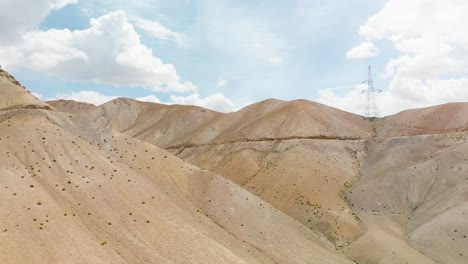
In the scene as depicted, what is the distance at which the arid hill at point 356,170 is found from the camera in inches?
2267

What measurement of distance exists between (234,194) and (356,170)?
116 feet

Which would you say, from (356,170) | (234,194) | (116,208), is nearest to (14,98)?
(116,208)

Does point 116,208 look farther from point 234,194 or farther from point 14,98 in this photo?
point 14,98

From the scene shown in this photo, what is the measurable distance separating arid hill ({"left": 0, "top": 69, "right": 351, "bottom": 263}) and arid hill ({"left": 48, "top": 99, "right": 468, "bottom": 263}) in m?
9.97

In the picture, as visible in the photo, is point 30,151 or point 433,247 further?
point 433,247

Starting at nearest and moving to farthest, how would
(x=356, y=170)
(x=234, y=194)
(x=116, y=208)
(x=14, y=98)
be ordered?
(x=116, y=208)
(x=234, y=194)
(x=14, y=98)
(x=356, y=170)

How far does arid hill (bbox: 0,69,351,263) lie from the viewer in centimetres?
3484

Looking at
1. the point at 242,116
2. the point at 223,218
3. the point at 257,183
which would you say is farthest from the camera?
the point at 242,116

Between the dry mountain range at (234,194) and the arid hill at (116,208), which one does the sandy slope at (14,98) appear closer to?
the dry mountain range at (234,194)

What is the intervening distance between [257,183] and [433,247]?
30.7 meters

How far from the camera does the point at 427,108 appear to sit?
111m

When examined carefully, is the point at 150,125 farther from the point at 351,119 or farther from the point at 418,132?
the point at 418,132

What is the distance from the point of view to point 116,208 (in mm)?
41594

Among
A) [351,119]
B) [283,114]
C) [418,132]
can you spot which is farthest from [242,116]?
[418,132]
